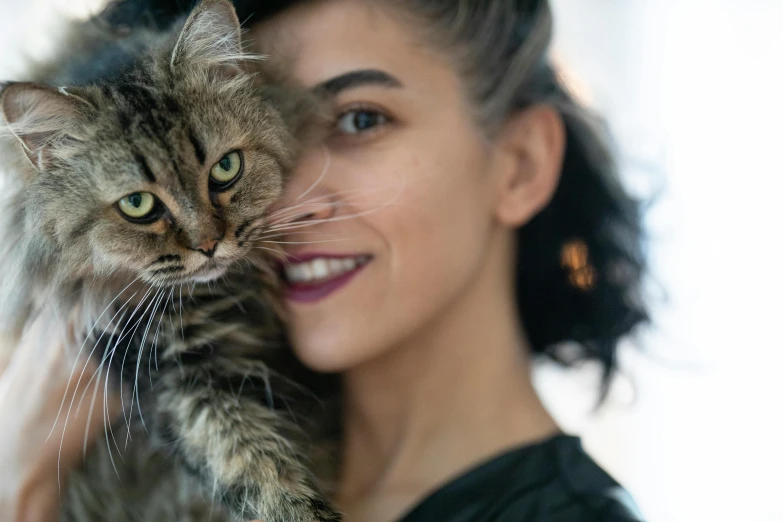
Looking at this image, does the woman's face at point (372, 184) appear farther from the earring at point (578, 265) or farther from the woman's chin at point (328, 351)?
the earring at point (578, 265)

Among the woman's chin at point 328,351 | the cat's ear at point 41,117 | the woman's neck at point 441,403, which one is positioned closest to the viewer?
the cat's ear at point 41,117

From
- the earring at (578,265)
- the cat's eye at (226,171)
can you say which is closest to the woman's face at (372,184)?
the cat's eye at (226,171)

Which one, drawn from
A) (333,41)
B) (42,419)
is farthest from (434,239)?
(42,419)

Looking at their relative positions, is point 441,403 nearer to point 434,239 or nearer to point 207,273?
point 434,239

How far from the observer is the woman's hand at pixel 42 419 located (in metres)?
1.06

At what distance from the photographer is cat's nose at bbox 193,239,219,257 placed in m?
0.92

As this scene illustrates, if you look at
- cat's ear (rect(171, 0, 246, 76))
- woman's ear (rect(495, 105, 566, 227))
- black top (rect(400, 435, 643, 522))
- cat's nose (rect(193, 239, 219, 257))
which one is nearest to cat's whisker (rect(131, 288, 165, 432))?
cat's nose (rect(193, 239, 219, 257))

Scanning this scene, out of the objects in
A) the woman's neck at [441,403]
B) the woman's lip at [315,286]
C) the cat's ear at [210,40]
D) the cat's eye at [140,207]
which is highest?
the cat's ear at [210,40]

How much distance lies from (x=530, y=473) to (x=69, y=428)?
82 cm

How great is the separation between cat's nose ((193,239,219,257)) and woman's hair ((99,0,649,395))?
0.65 metres

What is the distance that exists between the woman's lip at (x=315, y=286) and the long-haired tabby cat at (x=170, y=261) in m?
0.04

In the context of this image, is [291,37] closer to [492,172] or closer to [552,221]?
[492,172]

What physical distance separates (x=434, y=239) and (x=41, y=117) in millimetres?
662

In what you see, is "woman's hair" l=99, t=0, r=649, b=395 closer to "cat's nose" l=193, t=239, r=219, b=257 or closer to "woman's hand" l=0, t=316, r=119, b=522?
"cat's nose" l=193, t=239, r=219, b=257
